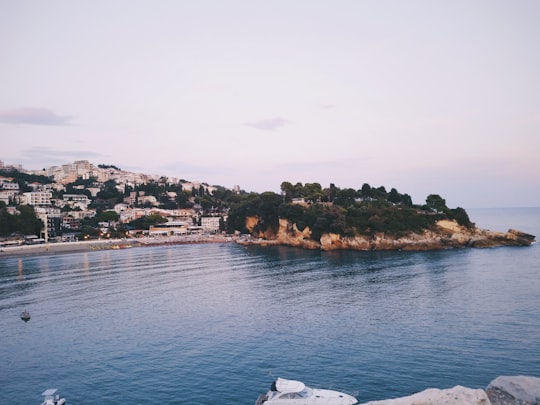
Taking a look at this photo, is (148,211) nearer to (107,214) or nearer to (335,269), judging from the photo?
(107,214)

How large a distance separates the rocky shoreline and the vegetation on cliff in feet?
261

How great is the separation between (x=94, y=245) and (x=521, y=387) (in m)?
123

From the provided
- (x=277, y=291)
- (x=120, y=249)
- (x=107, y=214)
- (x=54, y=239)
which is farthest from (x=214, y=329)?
(x=107, y=214)

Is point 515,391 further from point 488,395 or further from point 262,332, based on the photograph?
point 262,332

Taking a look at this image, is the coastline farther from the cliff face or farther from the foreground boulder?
the foreground boulder

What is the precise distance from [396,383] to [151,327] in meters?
21.1

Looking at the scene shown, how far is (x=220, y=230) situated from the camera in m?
160

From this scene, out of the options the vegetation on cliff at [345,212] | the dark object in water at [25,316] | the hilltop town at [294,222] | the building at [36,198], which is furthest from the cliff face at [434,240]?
the building at [36,198]

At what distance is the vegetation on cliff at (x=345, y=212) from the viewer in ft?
312

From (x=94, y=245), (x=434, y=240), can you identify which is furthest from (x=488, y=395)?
(x=94, y=245)

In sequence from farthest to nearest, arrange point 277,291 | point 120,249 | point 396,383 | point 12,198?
point 12,198 → point 120,249 → point 277,291 → point 396,383

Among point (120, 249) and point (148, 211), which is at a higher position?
point (148, 211)

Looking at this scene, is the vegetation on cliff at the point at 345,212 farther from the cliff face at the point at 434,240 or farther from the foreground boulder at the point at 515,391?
the foreground boulder at the point at 515,391

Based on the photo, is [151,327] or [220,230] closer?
[151,327]
